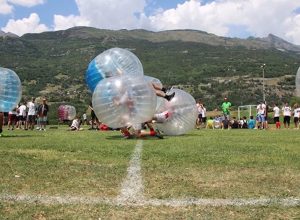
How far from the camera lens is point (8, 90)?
15719 millimetres

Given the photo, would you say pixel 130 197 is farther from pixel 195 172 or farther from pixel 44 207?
pixel 195 172

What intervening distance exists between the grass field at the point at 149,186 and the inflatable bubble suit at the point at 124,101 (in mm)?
4627

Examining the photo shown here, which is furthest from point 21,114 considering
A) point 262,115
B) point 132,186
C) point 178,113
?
point 132,186

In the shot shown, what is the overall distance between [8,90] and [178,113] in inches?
225

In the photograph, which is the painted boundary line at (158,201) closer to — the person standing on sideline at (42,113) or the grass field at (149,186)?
the grass field at (149,186)

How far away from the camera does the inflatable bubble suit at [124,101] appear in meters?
14.1

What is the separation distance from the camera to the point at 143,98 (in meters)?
14.3

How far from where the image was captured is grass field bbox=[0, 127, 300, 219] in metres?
4.80

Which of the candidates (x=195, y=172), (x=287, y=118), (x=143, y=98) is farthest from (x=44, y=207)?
(x=287, y=118)

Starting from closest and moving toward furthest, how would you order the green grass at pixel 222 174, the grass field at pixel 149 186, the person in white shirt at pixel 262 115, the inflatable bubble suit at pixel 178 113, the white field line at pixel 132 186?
the grass field at pixel 149 186, the white field line at pixel 132 186, the green grass at pixel 222 174, the inflatable bubble suit at pixel 178 113, the person in white shirt at pixel 262 115

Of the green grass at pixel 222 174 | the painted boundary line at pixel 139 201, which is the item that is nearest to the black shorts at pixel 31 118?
the green grass at pixel 222 174

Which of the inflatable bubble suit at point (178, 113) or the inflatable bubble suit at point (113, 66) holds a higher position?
the inflatable bubble suit at point (113, 66)

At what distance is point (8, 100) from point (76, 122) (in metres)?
12.6

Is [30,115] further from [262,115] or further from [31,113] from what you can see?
[262,115]
